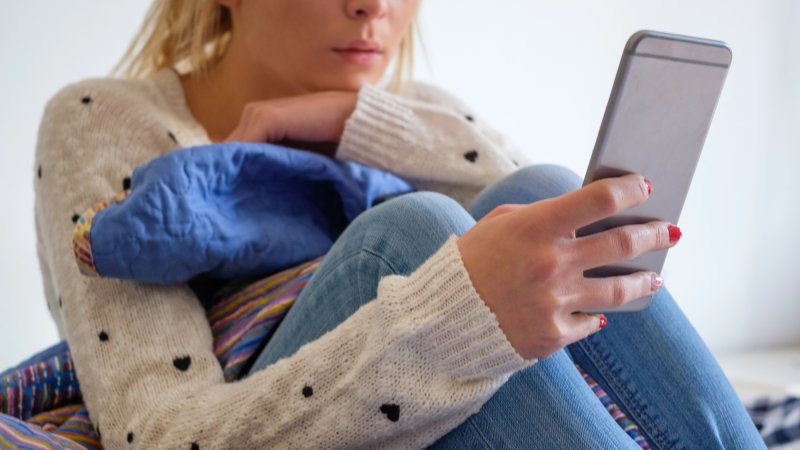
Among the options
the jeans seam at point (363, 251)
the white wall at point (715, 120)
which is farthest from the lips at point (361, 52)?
the white wall at point (715, 120)

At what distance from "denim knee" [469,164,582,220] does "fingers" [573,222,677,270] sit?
9.2 inches

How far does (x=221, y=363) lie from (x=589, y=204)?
41 centimetres

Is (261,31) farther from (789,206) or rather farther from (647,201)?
(789,206)

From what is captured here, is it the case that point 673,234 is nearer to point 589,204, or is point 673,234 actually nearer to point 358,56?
point 589,204

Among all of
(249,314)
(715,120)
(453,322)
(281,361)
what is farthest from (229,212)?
(715,120)

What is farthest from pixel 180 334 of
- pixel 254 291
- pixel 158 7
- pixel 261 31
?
pixel 158 7

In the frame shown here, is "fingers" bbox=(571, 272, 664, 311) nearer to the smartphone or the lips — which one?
the smartphone

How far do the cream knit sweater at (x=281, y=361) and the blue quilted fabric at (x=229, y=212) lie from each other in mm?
49

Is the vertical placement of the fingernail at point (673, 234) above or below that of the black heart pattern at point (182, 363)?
above

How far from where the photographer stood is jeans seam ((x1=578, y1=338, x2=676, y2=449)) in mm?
738

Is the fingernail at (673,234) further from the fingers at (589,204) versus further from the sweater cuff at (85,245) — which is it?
the sweater cuff at (85,245)

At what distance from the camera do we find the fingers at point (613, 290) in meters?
0.56

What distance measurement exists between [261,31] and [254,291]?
1.06 ft

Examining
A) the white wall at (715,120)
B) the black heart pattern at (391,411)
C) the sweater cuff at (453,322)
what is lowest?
the white wall at (715,120)
